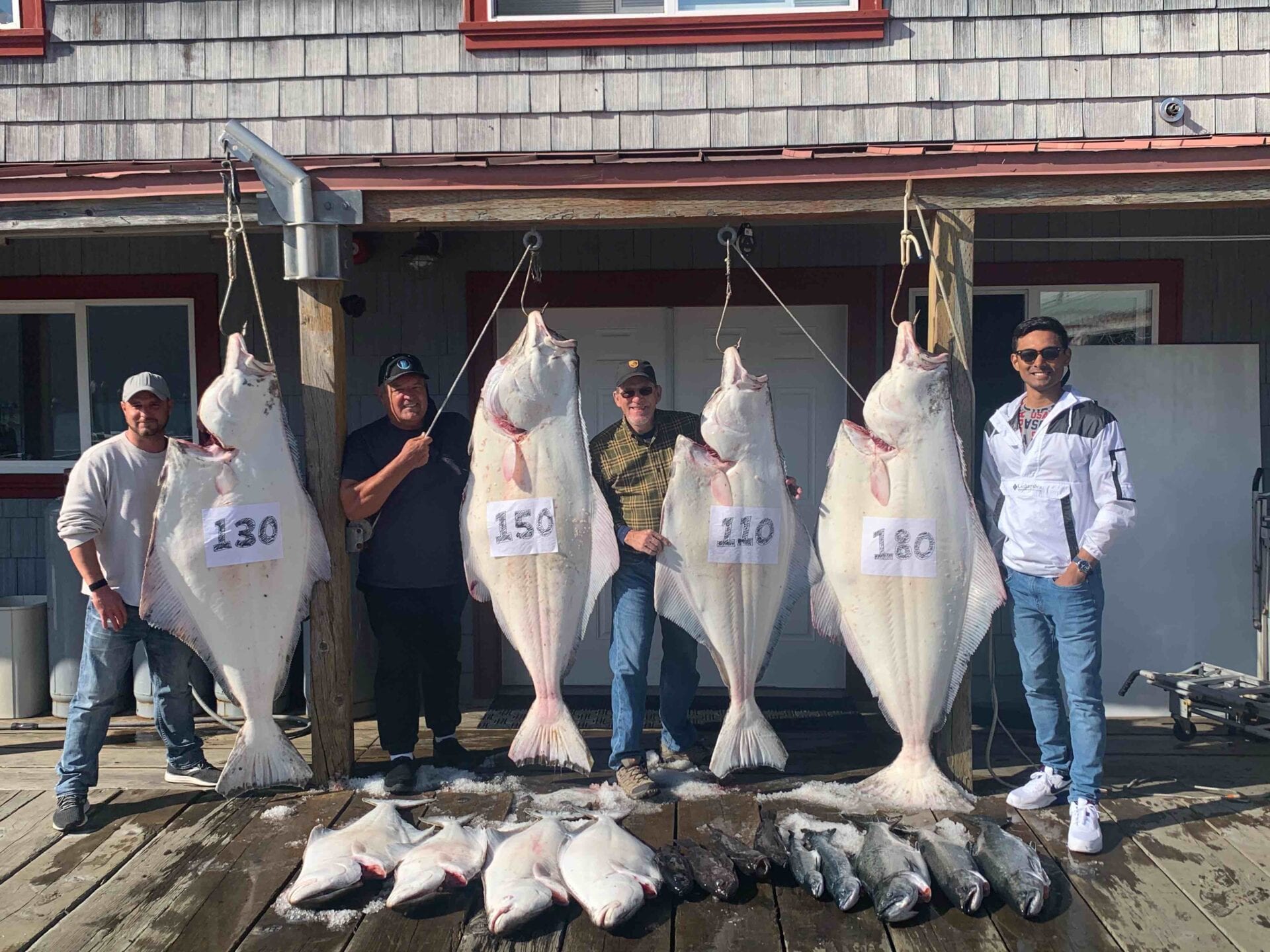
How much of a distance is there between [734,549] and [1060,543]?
1.25 m

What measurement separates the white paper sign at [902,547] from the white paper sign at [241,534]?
2.34 m

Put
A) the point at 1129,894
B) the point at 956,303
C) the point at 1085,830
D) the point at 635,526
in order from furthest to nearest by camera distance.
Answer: the point at 635,526 → the point at 956,303 → the point at 1085,830 → the point at 1129,894

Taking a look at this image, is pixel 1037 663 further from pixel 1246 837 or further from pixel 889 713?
pixel 1246 837

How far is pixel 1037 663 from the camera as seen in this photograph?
4.01 m

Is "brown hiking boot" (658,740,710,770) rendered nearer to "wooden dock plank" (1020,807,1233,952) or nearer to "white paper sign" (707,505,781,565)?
"white paper sign" (707,505,781,565)

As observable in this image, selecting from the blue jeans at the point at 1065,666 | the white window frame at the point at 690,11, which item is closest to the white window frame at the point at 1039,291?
the white window frame at the point at 690,11

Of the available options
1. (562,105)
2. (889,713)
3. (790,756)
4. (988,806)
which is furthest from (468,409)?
(988,806)

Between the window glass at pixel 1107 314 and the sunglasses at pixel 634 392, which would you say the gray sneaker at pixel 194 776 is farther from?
the window glass at pixel 1107 314

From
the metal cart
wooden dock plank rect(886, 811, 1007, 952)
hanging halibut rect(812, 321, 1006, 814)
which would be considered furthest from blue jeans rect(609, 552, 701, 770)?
the metal cart

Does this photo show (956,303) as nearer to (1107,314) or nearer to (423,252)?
(1107,314)

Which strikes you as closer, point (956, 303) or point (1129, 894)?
point (1129, 894)

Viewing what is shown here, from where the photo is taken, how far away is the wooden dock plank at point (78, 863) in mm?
3340

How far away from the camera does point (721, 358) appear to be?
5.82m

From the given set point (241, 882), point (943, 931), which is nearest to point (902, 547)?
point (943, 931)
